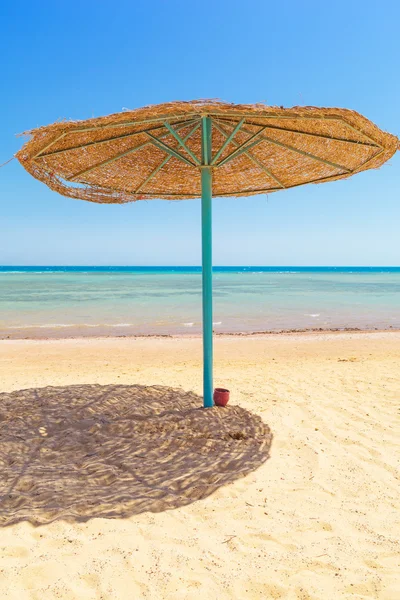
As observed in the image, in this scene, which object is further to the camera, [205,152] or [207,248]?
[207,248]

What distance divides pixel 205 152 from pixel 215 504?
3.09 meters

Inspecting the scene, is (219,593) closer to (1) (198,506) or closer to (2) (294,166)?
(1) (198,506)

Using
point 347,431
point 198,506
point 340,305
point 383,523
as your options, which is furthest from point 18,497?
point 340,305

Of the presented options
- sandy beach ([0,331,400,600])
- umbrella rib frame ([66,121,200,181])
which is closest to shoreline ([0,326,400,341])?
sandy beach ([0,331,400,600])

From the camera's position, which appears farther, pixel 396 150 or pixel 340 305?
pixel 340 305

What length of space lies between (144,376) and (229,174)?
3.27 m

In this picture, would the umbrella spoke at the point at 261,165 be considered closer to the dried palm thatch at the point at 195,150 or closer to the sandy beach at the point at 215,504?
the dried palm thatch at the point at 195,150

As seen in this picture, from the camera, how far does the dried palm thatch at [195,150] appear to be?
10.8 ft

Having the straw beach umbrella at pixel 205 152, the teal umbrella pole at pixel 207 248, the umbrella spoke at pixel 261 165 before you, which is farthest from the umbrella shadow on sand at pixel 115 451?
the umbrella spoke at pixel 261 165

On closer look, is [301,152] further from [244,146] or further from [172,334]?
[172,334]

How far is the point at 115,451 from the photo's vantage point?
3.74 m

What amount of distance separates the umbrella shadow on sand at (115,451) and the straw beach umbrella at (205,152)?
65cm

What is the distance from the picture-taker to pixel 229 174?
18.2ft

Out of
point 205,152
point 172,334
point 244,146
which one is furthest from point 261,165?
point 172,334
